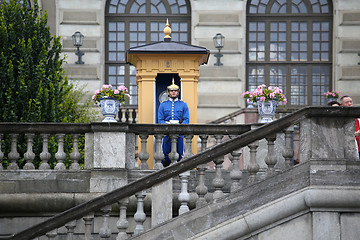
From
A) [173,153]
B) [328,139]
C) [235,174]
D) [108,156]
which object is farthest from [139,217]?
[328,139]

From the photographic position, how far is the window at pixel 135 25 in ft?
89.6

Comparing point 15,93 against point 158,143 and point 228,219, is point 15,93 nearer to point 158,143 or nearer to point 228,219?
point 158,143

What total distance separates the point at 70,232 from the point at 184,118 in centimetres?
464

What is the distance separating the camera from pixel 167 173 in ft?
35.1

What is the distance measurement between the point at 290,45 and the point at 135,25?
18.0 feet

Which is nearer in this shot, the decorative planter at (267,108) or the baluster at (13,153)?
the baluster at (13,153)

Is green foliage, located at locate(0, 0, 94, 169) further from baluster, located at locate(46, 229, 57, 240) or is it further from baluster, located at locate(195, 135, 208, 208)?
baluster, located at locate(195, 135, 208, 208)

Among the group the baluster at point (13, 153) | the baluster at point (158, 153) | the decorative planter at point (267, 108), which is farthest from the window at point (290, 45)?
the baluster at point (13, 153)

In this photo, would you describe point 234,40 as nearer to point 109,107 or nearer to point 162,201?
point 109,107

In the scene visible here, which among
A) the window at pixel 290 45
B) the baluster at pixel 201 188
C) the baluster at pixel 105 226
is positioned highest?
the window at pixel 290 45

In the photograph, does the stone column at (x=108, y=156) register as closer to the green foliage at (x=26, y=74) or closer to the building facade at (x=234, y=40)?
the green foliage at (x=26, y=74)

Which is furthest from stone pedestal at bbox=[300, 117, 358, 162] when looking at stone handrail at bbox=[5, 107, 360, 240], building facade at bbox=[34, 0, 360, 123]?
building facade at bbox=[34, 0, 360, 123]

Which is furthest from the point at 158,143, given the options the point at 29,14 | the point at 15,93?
the point at 29,14

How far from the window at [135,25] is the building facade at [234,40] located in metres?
0.03
